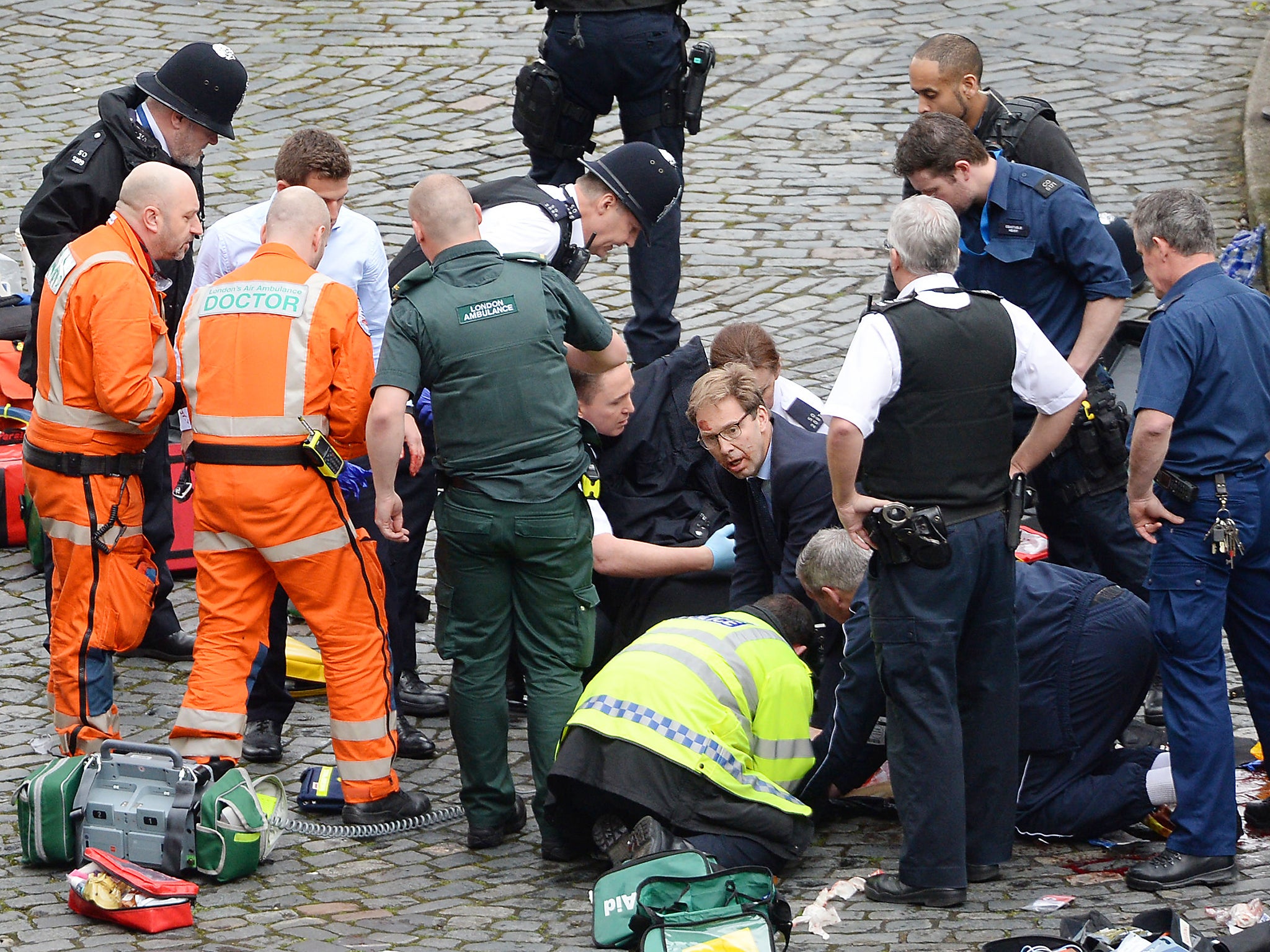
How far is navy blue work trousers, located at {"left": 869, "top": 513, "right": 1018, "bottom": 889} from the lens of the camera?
460 cm

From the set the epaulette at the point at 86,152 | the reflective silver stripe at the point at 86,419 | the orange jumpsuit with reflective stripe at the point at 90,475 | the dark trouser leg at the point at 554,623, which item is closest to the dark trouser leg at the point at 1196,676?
the dark trouser leg at the point at 554,623

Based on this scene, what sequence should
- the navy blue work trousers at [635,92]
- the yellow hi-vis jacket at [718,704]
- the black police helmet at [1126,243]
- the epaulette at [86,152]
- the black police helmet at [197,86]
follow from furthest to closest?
1. the black police helmet at [1126,243]
2. the navy blue work trousers at [635,92]
3. the epaulette at [86,152]
4. the black police helmet at [197,86]
5. the yellow hi-vis jacket at [718,704]

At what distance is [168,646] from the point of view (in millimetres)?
6504

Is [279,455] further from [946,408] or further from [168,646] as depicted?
[946,408]

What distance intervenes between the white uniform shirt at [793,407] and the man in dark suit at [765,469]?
0.27 metres

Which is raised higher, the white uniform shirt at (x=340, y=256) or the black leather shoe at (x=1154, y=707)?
the white uniform shirt at (x=340, y=256)

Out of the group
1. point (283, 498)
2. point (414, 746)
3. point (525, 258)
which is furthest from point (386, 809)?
point (525, 258)

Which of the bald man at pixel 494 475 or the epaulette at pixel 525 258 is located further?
the epaulette at pixel 525 258

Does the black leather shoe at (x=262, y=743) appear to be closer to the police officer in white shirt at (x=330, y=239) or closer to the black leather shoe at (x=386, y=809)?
the black leather shoe at (x=386, y=809)

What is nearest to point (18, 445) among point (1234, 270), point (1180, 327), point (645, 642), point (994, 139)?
point (645, 642)

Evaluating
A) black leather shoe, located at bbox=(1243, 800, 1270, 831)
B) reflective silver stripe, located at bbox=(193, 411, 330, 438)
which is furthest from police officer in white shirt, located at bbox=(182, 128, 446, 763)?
black leather shoe, located at bbox=(1243, 800, 1270, 831)

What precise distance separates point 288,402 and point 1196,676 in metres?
2.76

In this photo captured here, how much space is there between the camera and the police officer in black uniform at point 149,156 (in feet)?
19.6

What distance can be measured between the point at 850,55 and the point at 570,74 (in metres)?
4.81
